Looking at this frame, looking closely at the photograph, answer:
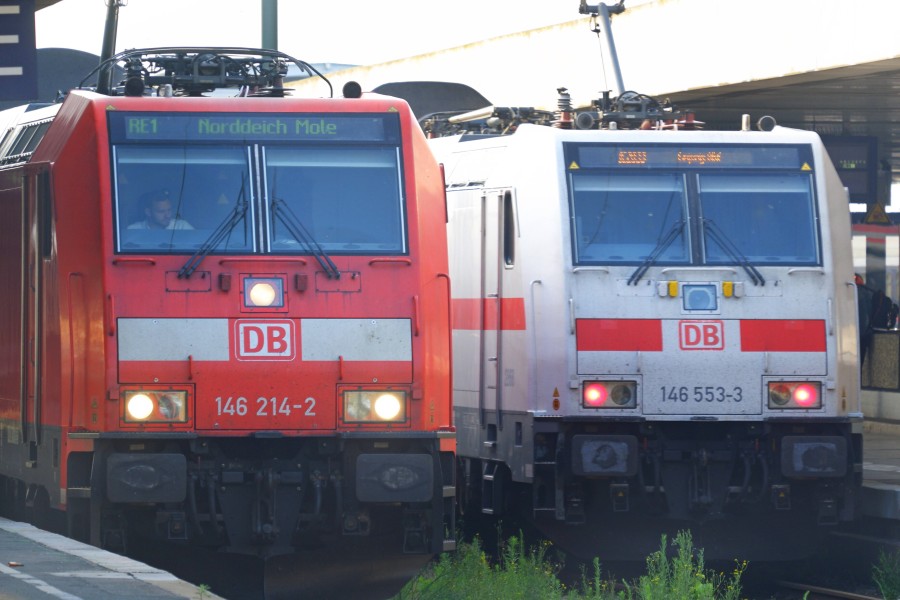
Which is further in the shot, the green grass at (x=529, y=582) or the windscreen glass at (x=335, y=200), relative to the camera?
the green grass at (x=529, y=582)

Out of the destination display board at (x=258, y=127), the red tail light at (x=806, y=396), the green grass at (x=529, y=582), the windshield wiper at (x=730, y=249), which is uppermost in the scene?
the destination display board at (x=258, y=127)

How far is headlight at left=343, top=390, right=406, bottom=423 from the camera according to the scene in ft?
35.3

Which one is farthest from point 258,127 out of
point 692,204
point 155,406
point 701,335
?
point 701,335

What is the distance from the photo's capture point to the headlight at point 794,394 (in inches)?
514

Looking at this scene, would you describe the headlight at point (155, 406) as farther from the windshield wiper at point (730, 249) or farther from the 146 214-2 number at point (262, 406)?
the windshield wiper at point (730, 249)

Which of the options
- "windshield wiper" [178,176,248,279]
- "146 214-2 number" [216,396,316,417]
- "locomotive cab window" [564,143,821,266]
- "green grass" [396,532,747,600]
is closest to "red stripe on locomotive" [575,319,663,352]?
"locomotive cab window" [564,143,821,266]

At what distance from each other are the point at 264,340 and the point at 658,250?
139 inches

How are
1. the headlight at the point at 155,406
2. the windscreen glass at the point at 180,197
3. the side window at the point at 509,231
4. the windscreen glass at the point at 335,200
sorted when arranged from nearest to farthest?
1. the headlight at the point at 155,406
2. the windscreen glass at the point at 180,197
3. the windscreen glass at the point at 335,200
4. the side window at the point at 509,231

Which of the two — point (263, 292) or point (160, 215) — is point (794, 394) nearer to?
point (263, 292)

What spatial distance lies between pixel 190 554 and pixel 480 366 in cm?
361

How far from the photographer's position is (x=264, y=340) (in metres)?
10.7

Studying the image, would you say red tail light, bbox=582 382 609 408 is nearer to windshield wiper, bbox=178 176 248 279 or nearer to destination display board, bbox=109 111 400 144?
destination display board, bbox=109 111 400 144

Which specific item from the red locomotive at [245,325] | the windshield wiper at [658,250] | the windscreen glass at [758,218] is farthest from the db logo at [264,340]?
the windscreen glass at [758,218]

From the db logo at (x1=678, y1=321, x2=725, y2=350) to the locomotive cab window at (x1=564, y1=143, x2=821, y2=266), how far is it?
434mm
